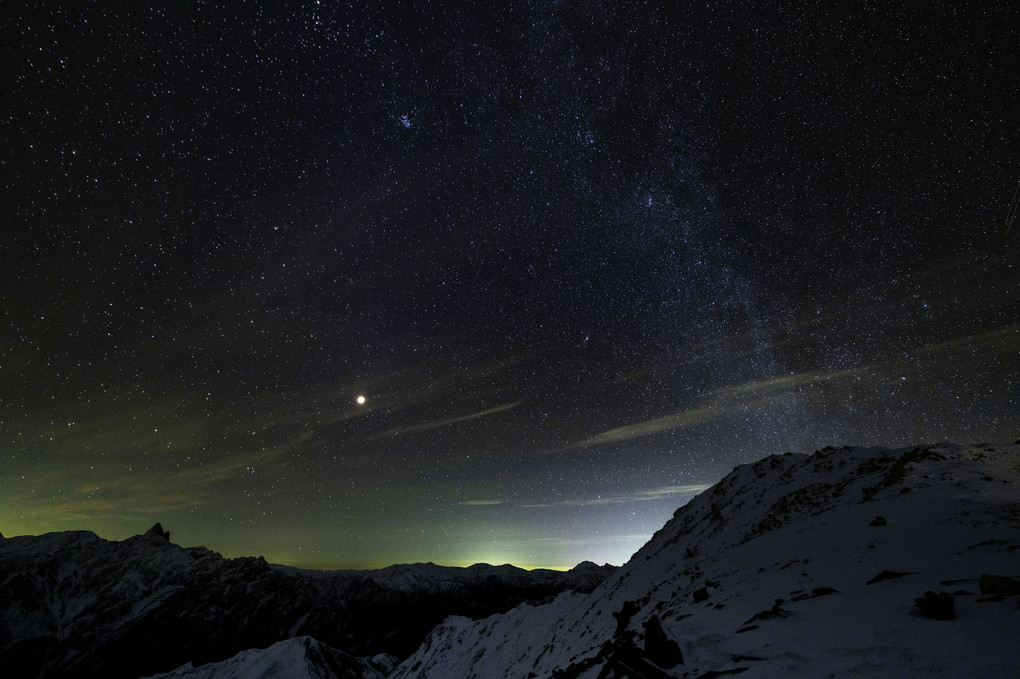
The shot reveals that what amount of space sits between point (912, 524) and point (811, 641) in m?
10.7

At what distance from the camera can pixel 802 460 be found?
34750 mm

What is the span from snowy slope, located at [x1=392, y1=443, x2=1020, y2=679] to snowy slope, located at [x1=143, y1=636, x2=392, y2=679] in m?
85.5

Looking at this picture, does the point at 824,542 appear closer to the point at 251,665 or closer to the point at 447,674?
the point at 447,674

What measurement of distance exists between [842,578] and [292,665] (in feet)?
382

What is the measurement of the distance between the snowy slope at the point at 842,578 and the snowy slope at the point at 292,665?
8549 cm

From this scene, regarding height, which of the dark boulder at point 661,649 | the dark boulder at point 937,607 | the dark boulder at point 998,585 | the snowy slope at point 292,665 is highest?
the dark boulder at point 998,585

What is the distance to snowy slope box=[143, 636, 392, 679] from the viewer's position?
90875 millimetres

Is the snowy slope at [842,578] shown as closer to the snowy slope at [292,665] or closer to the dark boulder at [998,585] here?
the dark boulder at [998,585]

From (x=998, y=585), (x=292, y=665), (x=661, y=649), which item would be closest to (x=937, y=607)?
(x=998, y=585)

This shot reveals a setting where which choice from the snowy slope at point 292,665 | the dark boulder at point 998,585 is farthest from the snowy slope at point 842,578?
the snowy slope at point 292,665

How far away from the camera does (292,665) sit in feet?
301

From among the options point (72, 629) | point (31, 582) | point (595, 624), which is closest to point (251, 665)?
point (595, 624)

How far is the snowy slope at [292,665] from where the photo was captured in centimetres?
9088

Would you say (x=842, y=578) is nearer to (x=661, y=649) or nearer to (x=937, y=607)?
(x=937, y=607)
